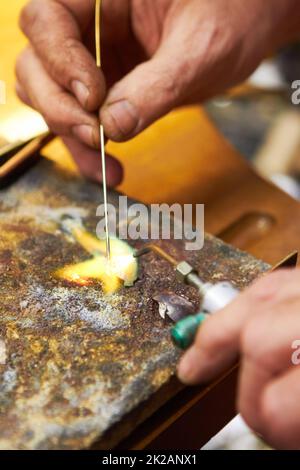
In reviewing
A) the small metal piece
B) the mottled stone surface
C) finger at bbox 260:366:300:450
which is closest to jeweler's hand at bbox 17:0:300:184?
the mottled stone surface

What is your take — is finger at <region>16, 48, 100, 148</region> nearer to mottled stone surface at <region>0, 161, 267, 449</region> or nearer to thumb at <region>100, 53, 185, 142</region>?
thumb at <region>100, 53, 185, 142</region>

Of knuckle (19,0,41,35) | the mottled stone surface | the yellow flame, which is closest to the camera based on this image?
the mottled stone surface

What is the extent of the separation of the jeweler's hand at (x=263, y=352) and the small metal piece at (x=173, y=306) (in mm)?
120

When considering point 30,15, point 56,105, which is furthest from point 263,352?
point 30,15

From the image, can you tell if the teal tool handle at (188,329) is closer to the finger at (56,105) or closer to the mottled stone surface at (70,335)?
the mottled stone surface at (70,335)

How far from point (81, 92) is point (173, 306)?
0.45m

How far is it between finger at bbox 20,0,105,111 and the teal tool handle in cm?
48

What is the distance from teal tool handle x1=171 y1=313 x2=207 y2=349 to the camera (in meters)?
0.73

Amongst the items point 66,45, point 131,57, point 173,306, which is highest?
point 66,45

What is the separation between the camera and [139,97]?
102cm

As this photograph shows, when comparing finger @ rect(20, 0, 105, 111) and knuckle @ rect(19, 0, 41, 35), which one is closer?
finger @ rect(20, 0, 105, 111)

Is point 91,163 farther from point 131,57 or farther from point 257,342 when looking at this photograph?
point 257,342

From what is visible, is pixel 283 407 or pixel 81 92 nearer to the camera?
pixel 283 407

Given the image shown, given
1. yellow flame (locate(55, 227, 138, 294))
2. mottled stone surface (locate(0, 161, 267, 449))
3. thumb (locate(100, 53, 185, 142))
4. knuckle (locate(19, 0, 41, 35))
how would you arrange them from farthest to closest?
knuckle (locate(19, 0, 41, 35)), thumb (locate(100, 53, 185, 142)), yellow flame (locate(55, 227, 138, 294)), mottled stone surface (locate(0, 161, 267, 449))
